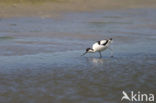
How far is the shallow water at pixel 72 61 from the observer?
7889 millimetres

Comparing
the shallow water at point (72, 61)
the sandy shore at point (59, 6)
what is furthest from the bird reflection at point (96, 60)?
the sandy shore at point (59, 6)

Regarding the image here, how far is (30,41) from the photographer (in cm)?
1306

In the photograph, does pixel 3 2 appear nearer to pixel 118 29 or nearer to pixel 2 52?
pixel 118 29

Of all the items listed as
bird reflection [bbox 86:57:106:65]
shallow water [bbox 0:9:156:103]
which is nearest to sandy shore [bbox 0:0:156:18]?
shallow water [bbox 0:9:156:103]

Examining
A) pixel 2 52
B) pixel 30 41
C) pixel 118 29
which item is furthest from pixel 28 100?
pixel 118 29

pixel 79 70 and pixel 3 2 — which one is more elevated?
pixel 3 2

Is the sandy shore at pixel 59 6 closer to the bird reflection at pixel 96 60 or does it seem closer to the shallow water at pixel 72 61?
the shallow water at pixel 72 61

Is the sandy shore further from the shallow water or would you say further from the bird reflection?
the bird reflection

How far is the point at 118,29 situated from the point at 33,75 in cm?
719

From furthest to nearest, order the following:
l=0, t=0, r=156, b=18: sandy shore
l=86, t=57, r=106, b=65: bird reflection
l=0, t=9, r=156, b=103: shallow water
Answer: l=0, t=0, r=156, b=18: sandy shore, l=86, t=57, r=106, b=65: bird reflection, l=0, t=9, r=156, b=103: shallow water

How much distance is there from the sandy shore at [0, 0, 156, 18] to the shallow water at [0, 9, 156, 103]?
6.39 ft

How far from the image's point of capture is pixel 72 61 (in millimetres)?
10531

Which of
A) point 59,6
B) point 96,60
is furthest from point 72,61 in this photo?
point 59,6

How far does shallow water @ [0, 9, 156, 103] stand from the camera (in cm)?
789
